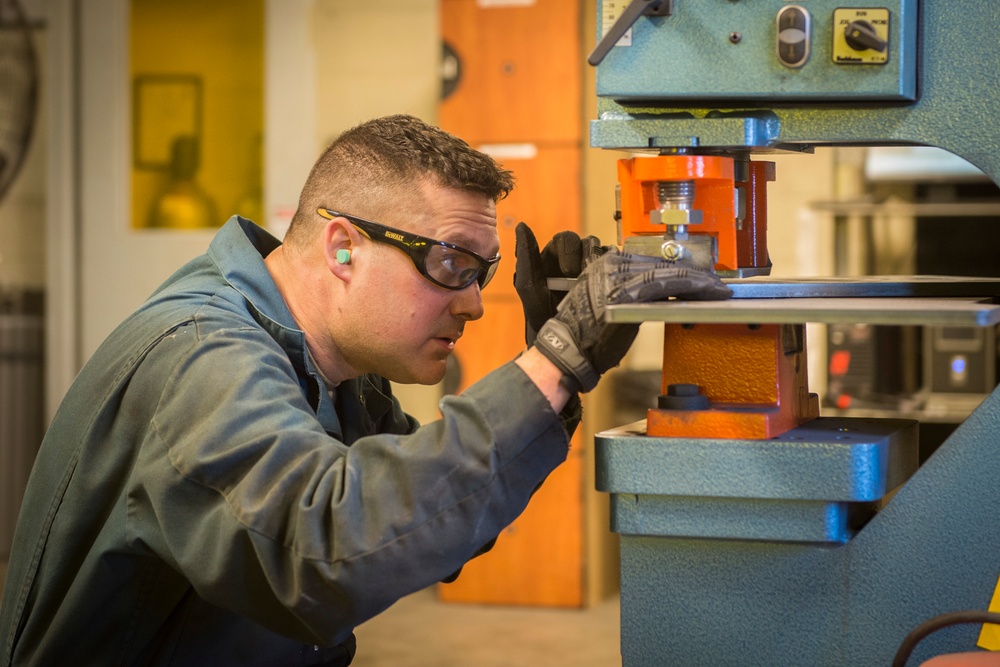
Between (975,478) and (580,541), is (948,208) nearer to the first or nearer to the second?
(580,541)

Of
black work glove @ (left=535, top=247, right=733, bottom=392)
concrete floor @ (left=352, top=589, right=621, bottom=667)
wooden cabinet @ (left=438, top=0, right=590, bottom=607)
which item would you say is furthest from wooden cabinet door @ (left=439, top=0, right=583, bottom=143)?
black work glove @ (left=535, top=247, right=733, bottom=392)

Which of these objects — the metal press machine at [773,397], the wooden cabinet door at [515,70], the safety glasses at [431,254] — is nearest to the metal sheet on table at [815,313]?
the metal press machine at [773,397]

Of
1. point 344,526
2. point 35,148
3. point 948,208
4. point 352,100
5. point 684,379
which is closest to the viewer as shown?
point 344,526

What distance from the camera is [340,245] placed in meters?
1.60

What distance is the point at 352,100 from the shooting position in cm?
420

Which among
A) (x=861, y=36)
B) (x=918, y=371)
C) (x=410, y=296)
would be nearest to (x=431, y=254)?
(x=410, y=296)

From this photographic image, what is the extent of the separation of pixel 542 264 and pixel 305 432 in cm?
48

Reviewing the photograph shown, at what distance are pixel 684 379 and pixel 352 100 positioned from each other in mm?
3120

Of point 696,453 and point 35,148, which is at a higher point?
point 35,148

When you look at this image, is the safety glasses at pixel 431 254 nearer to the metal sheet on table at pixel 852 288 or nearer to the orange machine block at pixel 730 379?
the metal sheet on table at pixel 852 288

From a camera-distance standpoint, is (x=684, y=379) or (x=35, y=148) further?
(x=35, y=148)

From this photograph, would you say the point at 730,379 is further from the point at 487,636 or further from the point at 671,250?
the point at 487,636

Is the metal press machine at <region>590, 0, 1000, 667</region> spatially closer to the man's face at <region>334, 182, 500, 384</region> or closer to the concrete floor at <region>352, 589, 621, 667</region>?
the man's face at <region>334, 182, 500, 384</region>

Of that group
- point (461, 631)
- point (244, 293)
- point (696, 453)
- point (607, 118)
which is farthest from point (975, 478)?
point (461, 631)
